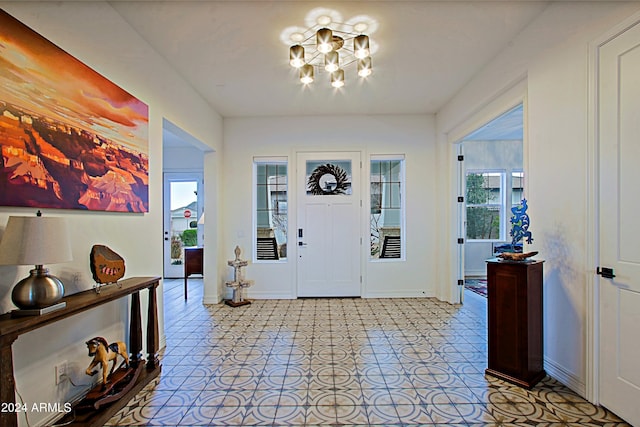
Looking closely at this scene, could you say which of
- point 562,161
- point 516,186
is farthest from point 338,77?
point 516,186

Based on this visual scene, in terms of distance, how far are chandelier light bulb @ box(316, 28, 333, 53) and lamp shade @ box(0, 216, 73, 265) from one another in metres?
2.11

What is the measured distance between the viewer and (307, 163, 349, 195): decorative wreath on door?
4.98m

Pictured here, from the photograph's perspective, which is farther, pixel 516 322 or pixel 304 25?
pixel 304 25

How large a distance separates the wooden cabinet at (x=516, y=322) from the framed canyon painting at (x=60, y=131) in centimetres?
295

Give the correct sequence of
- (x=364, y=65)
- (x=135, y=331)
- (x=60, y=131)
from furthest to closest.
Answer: (x=364, y=65), (x=135, y=331), (x=60, y=131)

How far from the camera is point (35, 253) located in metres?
1.49

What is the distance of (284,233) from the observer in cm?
505

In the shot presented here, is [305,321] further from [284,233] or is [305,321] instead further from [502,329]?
[502,329]

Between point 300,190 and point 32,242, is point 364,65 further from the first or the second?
point 32,242

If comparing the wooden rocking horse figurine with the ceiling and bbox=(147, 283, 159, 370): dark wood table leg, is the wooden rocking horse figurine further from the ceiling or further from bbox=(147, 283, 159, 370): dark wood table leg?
the ceiling

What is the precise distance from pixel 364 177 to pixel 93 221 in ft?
11.7

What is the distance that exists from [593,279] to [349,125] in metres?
3.60

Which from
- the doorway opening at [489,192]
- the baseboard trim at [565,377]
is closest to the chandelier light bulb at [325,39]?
the baseboard trim at [565,377]

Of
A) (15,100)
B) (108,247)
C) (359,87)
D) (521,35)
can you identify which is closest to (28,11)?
(15,100)
